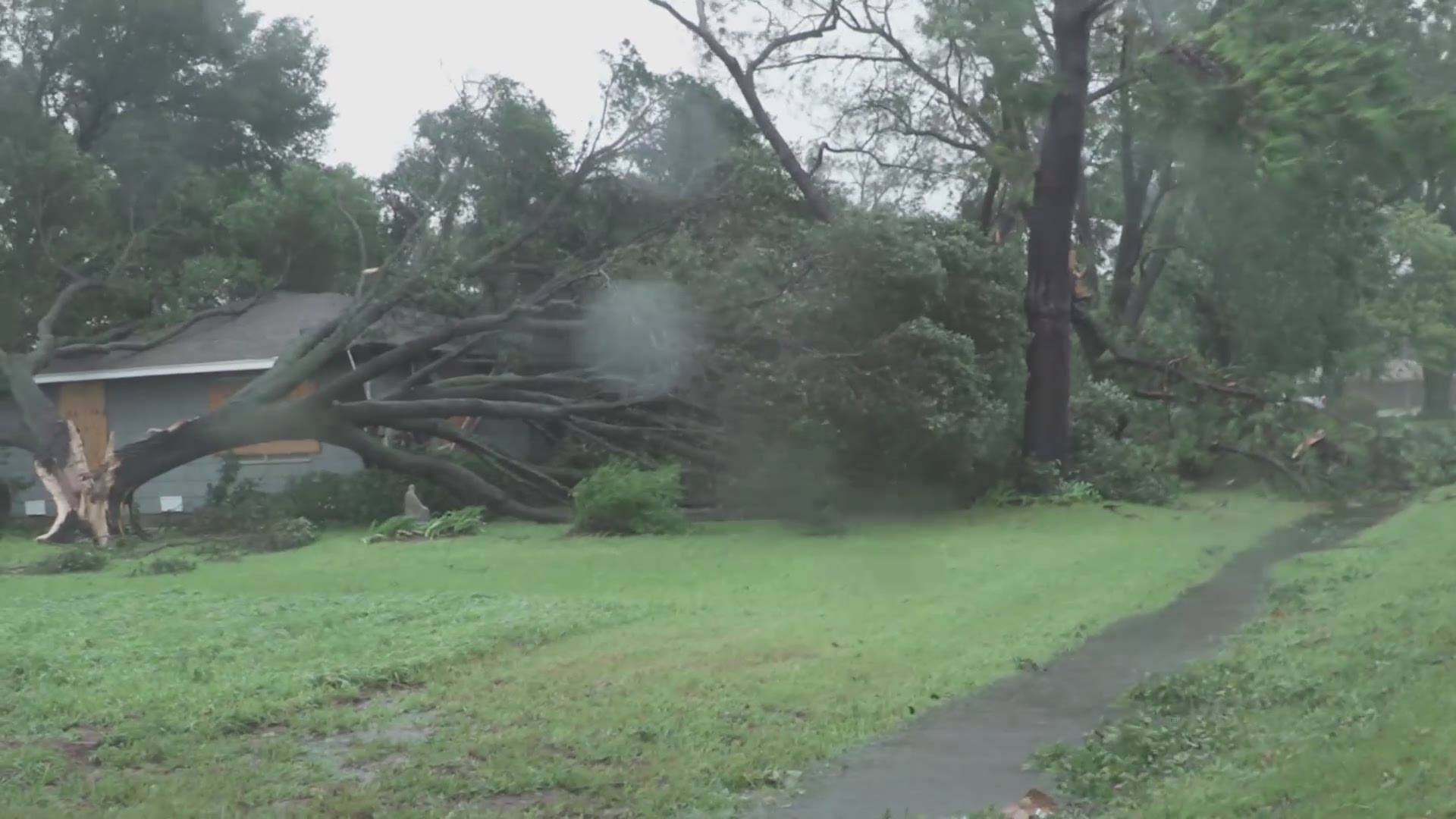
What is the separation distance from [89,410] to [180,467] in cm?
218

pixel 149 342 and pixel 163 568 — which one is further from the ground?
pixel 149 342

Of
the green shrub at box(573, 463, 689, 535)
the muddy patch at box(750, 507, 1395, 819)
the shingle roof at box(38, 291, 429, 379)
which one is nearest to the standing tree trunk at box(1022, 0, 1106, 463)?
the green shrub at box(573, 463, 689, 535)

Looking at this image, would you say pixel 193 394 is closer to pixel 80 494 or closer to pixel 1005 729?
pixel 80 494

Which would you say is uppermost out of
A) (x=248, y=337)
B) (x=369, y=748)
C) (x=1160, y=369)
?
(x=248, y=337)

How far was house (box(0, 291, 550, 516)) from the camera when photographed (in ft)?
71.3

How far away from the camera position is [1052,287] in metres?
19.4

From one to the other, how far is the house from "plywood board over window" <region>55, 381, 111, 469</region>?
0.04 feet

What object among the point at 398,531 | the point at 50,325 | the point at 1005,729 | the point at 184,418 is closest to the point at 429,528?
the point at 398,531

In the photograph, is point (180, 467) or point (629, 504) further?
point (180, 467)

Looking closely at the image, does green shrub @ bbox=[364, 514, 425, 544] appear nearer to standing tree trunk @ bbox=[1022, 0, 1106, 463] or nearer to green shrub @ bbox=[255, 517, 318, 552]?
green shrub @ bbox=[255, 517, 318, 552]

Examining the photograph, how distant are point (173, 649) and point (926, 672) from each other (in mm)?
4371

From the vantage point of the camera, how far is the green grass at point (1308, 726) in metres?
5.27

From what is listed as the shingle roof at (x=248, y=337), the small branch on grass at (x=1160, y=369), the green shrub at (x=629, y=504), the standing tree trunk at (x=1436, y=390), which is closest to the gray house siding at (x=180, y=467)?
the shingle roof at (x=248, y=337)

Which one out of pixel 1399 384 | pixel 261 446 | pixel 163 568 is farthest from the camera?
pixel 1399 384
